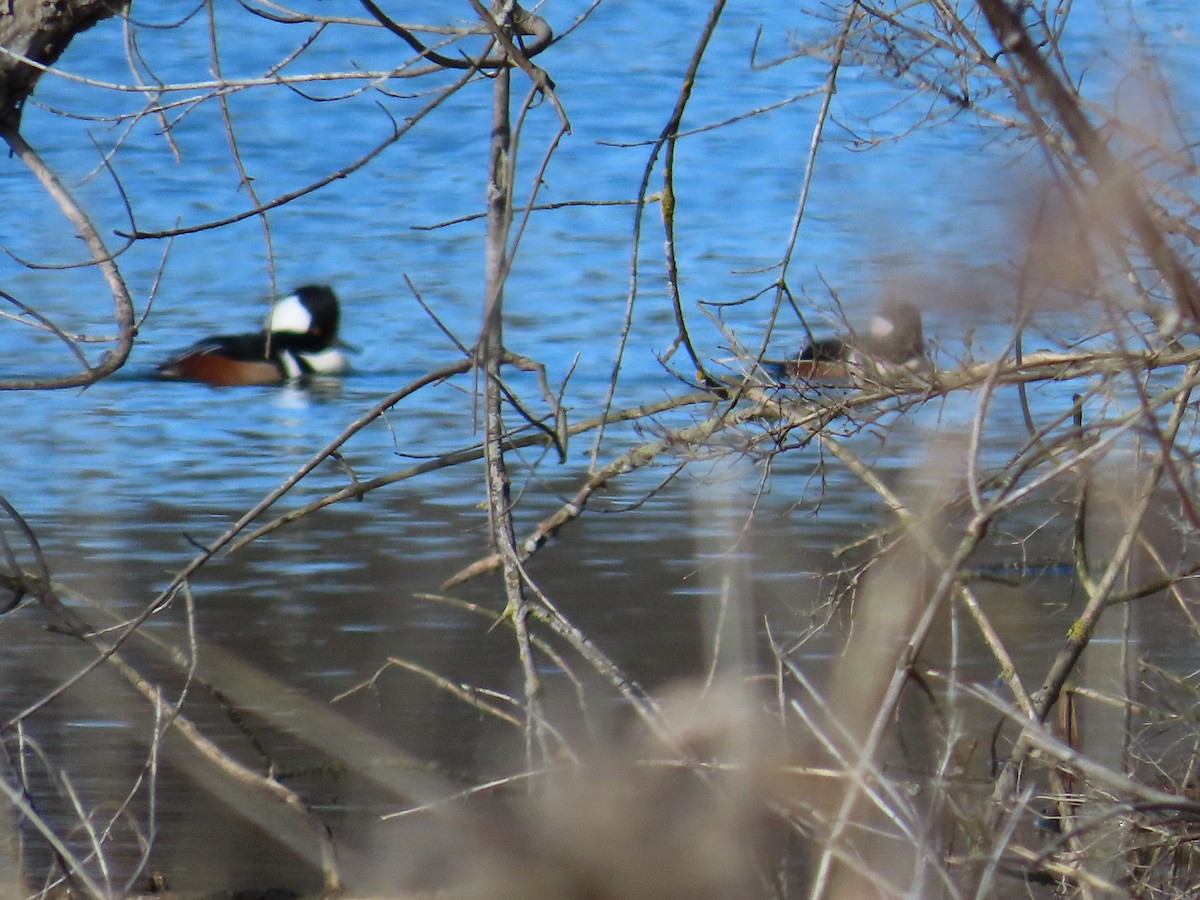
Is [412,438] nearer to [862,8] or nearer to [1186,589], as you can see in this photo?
[1186,589]

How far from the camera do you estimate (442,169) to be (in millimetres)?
8258

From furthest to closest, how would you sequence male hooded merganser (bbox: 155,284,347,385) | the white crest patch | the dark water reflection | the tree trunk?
1. the white crest patch
2. male hooded merganser (bbox: 155,284,347,385)
3. the dark water reflection
4. the tree trunk

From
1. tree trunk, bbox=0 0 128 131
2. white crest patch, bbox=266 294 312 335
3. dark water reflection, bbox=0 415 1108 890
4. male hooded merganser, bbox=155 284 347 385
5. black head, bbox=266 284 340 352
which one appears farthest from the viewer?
black head, bbox=266 284 340 352

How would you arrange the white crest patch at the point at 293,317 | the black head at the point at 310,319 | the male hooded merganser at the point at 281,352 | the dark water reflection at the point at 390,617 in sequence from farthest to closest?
1. the black head at the point at 310,319
2. the white crest patch at the point at 293,317
3. the male hooded merganser at the point at 281,352
4. the dark water reflection at the point at 390,617

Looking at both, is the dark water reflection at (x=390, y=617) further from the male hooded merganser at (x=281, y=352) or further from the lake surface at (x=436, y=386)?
the male hooded merganser at (x=281, y=352)

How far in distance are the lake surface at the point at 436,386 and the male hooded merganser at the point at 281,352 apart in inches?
6.1

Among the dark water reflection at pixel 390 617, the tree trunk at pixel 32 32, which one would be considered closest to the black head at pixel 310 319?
the dark water reflection at pixel 390 617

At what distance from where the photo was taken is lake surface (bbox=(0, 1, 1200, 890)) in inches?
115

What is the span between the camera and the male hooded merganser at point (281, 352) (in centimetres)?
829

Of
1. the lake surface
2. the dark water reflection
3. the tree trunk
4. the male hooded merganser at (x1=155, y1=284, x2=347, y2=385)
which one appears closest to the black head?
the male hooded merganser at (x1=155, y1=284, x2=347, y2=385)

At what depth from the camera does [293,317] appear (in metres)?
8.88

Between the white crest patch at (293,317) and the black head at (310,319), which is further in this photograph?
the black head at (310,319)

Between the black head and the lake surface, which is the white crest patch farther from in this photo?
the lake surface

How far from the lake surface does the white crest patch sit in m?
0.18
